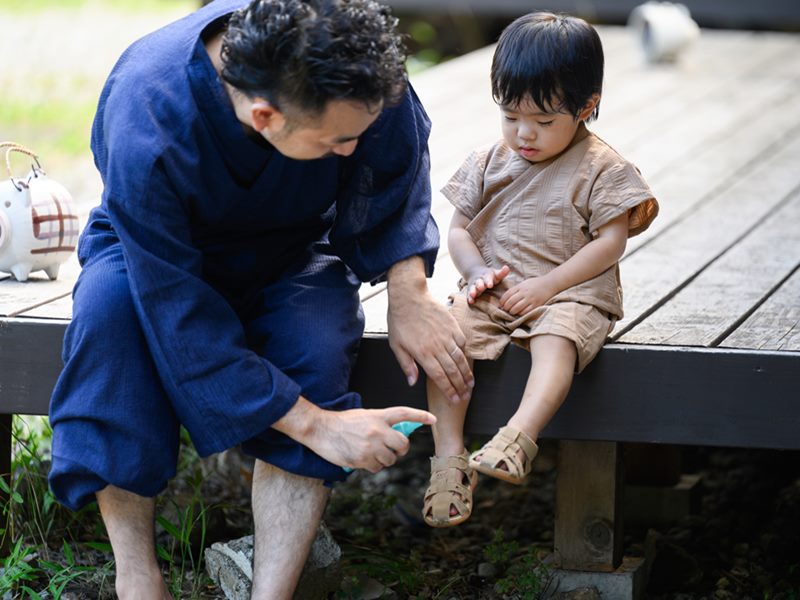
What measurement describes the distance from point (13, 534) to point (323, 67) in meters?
1.33

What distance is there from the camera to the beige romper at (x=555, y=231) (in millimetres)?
2264

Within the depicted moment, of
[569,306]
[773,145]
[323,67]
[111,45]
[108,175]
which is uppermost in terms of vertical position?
[323,67]

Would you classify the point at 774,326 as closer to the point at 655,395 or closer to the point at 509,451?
the point at 655,395

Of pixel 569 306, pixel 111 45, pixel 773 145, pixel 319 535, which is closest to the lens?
pixel 569 306

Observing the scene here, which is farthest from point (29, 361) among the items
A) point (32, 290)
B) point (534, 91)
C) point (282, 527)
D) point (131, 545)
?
point (534, 91)

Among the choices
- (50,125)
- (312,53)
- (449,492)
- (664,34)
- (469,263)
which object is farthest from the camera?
(50,125)

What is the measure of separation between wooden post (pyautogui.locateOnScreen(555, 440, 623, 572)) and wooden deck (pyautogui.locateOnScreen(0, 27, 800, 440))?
9.1 inches

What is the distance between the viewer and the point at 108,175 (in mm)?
2061

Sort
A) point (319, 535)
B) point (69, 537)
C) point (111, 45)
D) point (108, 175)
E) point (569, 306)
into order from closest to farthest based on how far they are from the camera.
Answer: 1. point (108, 175)
2. point (569, 306)
3. point (319, 535)
4. point (69, 537)
5. point (111, 45)

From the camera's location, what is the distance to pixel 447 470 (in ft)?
7.27

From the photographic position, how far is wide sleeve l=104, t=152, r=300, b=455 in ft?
6.63

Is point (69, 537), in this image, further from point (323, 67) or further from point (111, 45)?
point (111, 45)

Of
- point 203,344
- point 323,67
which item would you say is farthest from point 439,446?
point 323,67

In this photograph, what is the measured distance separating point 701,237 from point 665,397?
1.09 metres
